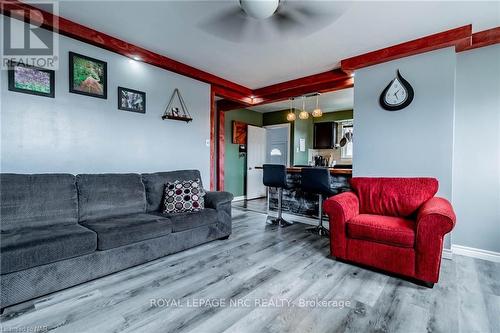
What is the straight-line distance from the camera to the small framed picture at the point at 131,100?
10.1 ft

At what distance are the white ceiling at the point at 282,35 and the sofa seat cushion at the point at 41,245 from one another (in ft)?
6.82

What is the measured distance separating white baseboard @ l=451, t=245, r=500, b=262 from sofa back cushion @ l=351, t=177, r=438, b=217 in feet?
2.96

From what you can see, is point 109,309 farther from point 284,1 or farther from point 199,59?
point 199,59

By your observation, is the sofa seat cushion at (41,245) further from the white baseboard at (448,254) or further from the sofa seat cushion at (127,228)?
the white baseboard at (448,254)

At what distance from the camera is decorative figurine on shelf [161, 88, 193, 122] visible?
11.8 ft

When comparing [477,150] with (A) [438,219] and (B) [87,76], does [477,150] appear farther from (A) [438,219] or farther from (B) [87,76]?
(B) [87,76]

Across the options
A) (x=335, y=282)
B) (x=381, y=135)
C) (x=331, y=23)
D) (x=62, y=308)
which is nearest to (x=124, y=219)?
(x=62, y=308)

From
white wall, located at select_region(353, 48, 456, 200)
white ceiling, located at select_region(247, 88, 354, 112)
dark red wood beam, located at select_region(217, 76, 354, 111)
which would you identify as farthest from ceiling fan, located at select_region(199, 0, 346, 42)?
white ceiling, located at select_region(247, 88, 354, 112)

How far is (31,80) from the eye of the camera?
7.91 feet

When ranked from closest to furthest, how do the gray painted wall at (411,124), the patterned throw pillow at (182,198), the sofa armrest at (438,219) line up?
1. the sofa armrest at (438,219)
2. the gray painted wall at (411,124)
3. the patterned throw pillow at (182,198)

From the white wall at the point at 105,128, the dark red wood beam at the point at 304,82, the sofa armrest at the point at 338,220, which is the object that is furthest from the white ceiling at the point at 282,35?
the sofa armrest at the point at 338,220

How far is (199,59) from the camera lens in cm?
346

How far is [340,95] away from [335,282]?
4.11 metres

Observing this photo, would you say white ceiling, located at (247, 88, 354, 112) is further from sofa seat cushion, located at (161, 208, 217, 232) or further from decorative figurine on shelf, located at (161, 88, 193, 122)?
sofa seat cushion, located at (161, 208, 217, 232)
